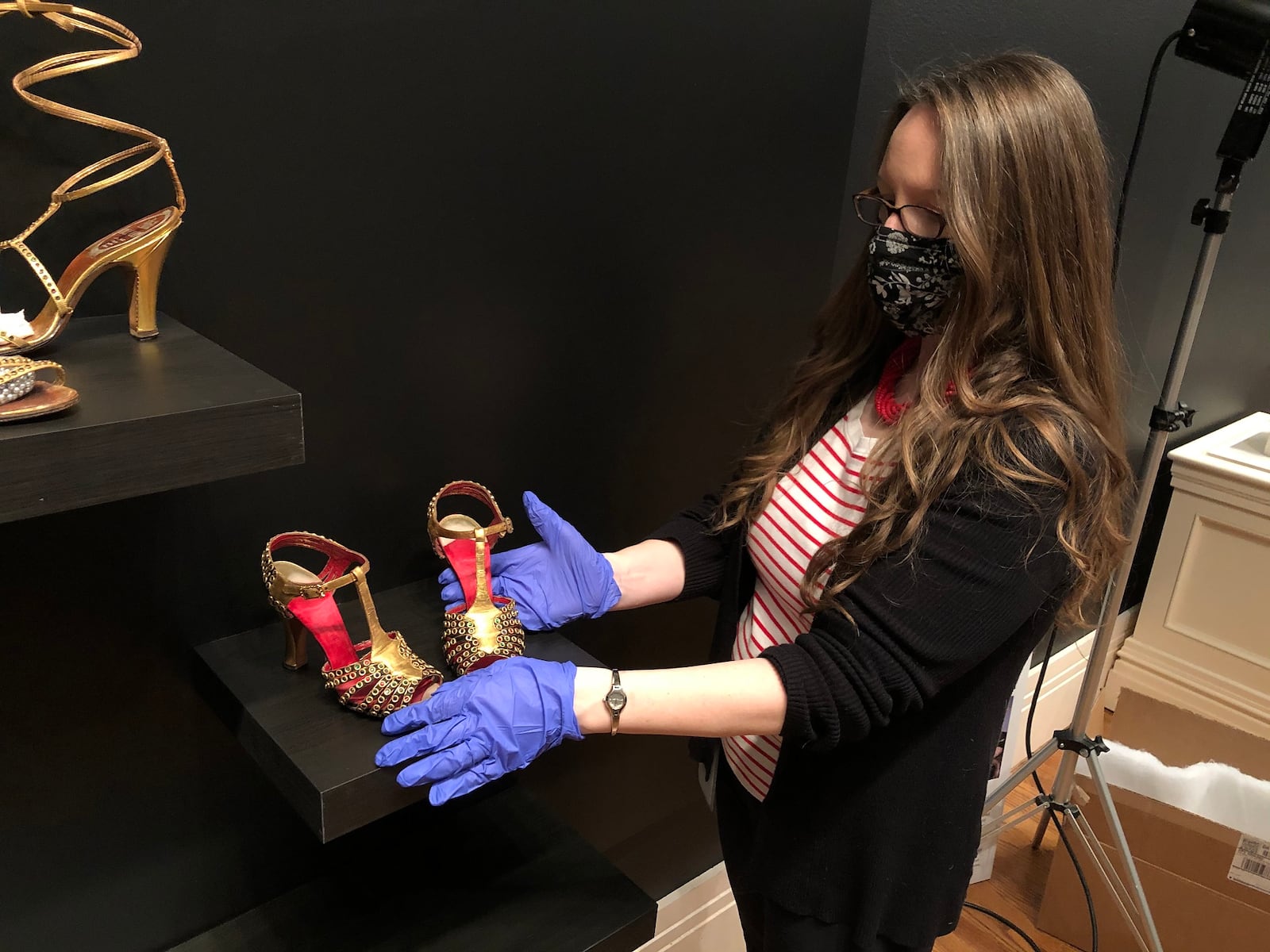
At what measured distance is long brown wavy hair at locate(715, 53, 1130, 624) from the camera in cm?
88

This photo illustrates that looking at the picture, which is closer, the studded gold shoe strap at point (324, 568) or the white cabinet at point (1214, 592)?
the studded gold shoe strap at point (324, 568)

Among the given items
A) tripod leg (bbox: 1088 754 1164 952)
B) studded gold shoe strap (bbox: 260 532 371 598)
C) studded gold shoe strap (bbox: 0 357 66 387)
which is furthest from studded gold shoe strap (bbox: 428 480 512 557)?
tripod leg (bbox: 1088 754 1164 952)

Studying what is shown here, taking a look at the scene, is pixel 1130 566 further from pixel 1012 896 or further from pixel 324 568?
pixel 324 568

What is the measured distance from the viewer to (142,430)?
0.61 metres

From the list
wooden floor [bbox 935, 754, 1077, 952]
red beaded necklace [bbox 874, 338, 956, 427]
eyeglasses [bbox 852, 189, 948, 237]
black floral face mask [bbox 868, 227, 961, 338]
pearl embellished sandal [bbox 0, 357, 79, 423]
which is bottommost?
wooden floor [bbox 935, 754, 1077, 952]

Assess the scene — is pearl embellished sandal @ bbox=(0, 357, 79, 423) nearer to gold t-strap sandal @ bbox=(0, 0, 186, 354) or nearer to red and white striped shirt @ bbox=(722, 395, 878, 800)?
gold t-strap sandal @ bbox=(0, 0, 186, 354)

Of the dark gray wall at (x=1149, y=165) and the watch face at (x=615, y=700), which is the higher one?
the dark gray wall at (x=1149, y=165)

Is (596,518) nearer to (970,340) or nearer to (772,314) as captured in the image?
(772,314)

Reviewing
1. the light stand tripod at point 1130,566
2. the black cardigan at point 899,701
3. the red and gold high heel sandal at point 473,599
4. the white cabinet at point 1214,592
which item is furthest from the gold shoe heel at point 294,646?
the white cabinet at point 1214,592

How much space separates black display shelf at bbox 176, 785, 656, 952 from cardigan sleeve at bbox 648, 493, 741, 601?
38 cm

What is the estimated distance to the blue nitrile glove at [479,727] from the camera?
32.1 inches

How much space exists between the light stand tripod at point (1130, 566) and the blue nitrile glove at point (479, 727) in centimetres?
93

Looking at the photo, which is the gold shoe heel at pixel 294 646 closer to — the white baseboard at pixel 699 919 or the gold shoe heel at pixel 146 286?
the gold shoe heel at pixel 146 286

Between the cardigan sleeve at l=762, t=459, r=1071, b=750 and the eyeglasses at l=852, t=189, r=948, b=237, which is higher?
the eyeglasses at l=852, t=189, r=948, b=237
